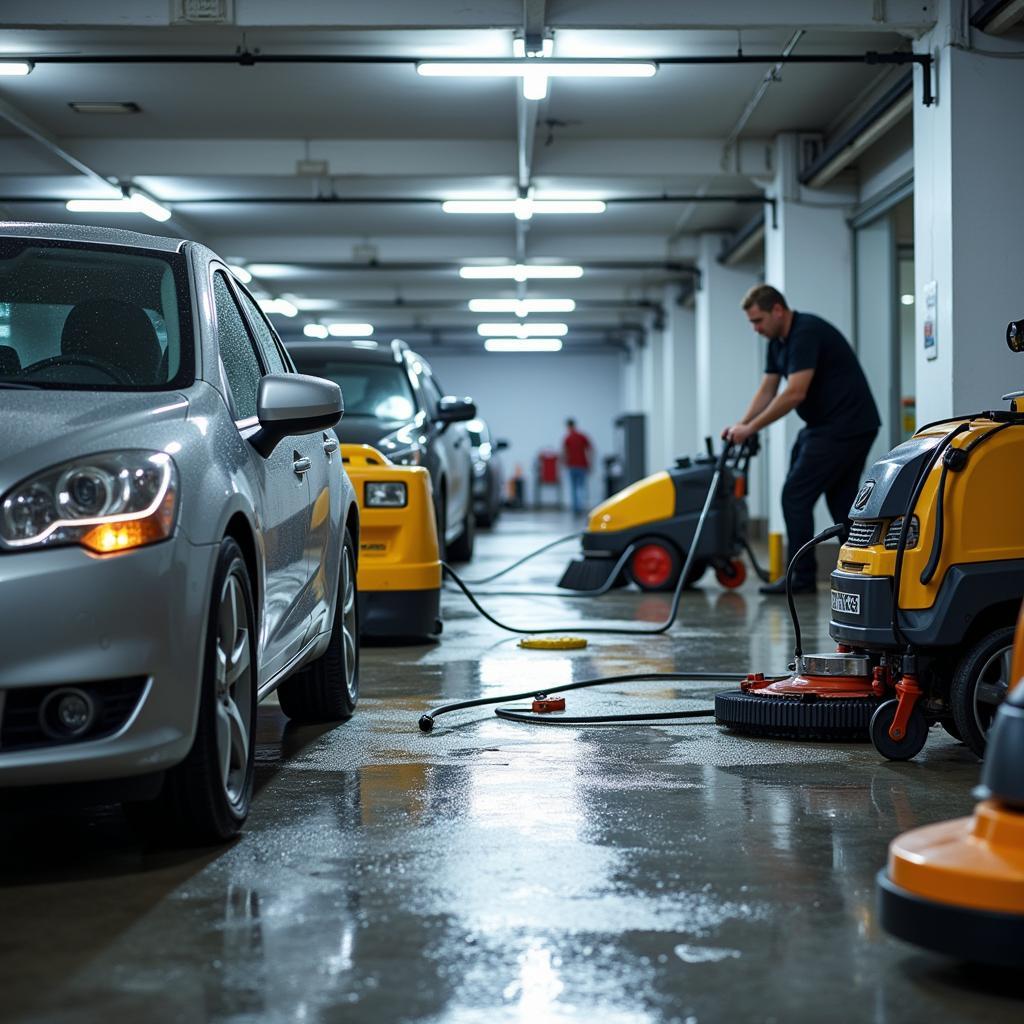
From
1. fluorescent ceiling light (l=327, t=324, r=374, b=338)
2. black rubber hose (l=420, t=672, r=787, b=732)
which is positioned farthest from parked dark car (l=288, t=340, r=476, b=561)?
fluorescent ceiling light (l=327, t=324, r=374, b=338)

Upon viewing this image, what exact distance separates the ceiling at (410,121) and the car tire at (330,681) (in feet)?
20.2

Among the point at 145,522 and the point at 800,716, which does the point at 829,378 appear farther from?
the point at 145,522

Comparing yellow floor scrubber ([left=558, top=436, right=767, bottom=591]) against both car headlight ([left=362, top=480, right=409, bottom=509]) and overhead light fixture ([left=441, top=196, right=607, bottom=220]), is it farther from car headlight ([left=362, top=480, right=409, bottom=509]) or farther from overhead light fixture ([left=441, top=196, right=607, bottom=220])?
overhead light fixture ([left=441, top=196, right=607, bottom=220])

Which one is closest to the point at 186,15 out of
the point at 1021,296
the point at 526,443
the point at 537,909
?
the point at 1021,296

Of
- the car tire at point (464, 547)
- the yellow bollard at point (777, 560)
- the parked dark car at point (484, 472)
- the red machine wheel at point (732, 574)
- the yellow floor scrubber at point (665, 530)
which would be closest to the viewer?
the yellow floor scrubber at point (665, 530)

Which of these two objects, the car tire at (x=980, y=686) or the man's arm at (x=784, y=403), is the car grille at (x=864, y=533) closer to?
the car tire at (x=980, y=686)

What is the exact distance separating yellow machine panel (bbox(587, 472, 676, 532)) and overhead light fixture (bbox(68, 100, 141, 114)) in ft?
21.1

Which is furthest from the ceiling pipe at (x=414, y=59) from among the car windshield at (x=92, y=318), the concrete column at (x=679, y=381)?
the concrete column at (x=679, y=381)

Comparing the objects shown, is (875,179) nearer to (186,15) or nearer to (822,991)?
(186,15)

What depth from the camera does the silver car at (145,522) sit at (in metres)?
2.94

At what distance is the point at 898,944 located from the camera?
2.66 m

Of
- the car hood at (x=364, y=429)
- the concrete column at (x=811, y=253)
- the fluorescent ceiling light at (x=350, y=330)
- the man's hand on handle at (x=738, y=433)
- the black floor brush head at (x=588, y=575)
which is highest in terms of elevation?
the fluorescent ceiling light at (x=350, y=330)

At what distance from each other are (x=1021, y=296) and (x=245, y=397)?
23.2 feet

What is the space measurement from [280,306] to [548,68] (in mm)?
18610
